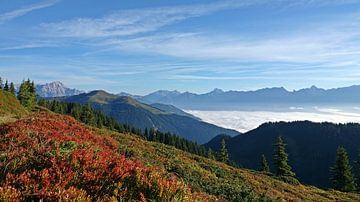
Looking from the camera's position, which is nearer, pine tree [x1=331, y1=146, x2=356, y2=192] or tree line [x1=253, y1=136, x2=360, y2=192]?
pine tree [x1=331, y1=146, x2=356, y2=192]

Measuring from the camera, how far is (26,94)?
306 ft

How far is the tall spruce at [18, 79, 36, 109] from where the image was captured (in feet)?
297

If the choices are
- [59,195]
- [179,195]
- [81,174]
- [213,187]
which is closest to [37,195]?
[59,195]

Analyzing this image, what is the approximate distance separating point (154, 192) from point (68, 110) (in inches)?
5683

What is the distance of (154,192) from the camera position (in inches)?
256

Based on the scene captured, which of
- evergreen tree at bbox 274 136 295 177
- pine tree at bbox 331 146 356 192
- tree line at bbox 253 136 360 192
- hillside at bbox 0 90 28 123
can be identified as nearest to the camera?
hillside at bbox 0 90 28 123

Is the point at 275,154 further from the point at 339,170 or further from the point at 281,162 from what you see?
the point at 339,170

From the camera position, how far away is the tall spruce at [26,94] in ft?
297

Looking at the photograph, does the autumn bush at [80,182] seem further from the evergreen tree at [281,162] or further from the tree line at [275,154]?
the evergreen tree at [281,162]

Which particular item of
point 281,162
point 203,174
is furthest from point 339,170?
point 203,174

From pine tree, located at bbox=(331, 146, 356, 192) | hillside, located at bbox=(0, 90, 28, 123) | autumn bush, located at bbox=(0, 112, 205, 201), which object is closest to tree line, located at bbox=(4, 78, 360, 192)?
pine tree, located at bbox=(331, 146, 356, 192)

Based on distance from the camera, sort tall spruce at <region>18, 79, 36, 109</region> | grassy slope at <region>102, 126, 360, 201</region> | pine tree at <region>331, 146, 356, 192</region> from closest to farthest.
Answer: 1. grassy slope at <region>102, 126, 360, 201</region>
2. pine tree at <region>331, 146, 356, 192</region>
3. tall spruce at <region>18, 79, 36, 109</region>

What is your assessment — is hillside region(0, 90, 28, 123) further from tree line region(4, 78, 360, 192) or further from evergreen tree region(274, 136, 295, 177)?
evergreen tree region(274, 136, 295, 177)

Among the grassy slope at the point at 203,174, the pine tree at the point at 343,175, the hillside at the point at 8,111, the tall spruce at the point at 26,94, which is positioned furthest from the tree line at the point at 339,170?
the tall spruce at the point at 26,94
